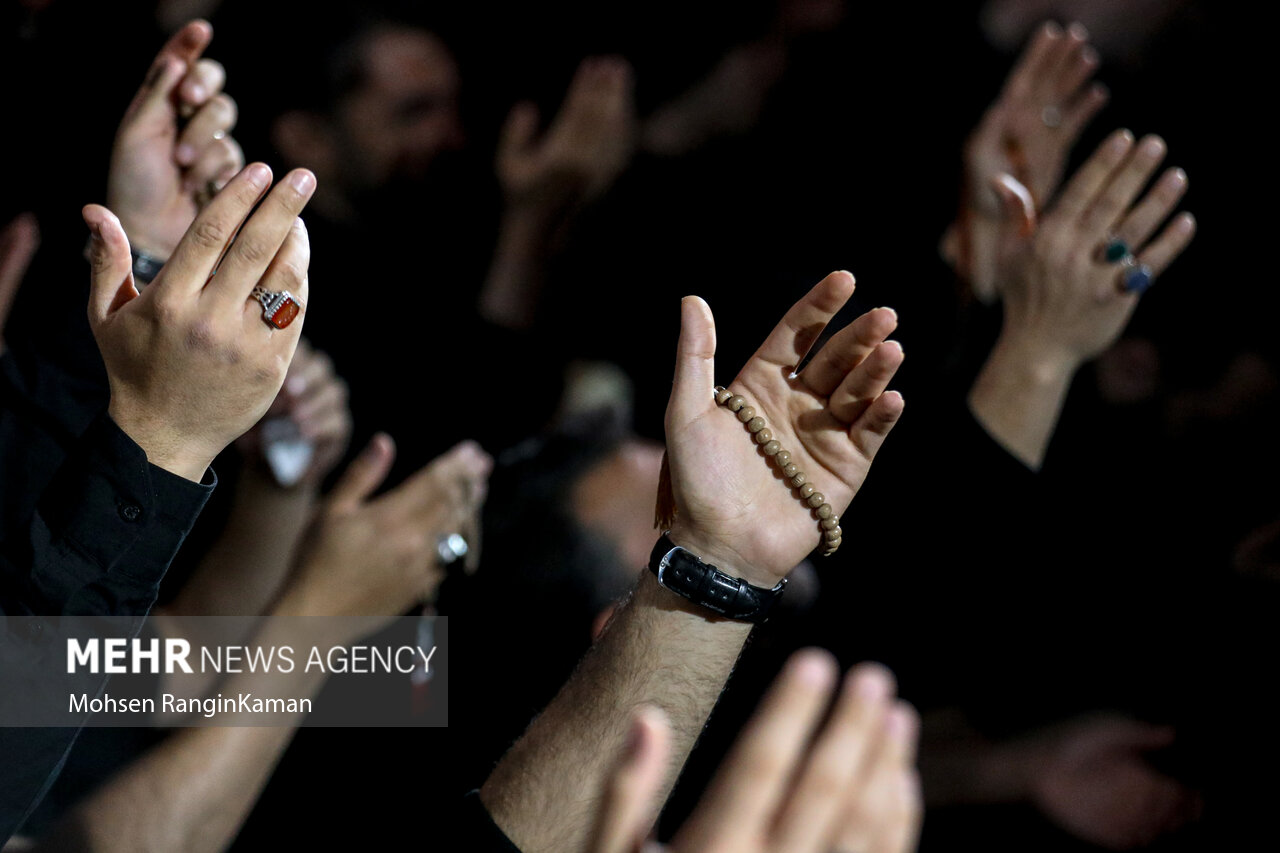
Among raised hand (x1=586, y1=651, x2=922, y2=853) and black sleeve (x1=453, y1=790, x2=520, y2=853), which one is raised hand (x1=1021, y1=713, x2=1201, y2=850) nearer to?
black sleeve (x1=453, y1=790, x2=520, y2=853)

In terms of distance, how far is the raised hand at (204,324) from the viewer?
36.6 inches

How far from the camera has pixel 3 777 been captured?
96 centimetres

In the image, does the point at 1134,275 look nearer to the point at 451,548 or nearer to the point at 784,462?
the point at 784,462

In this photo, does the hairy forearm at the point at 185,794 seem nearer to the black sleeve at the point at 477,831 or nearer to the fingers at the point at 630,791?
the black sleeve at the point at 477,831

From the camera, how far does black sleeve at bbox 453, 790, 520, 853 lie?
100 centimetres

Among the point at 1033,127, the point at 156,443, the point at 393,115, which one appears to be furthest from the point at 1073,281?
the point at 393,115

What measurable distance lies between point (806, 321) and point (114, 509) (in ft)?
2.20

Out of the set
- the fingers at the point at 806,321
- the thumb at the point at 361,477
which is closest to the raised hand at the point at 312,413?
the thumb at the point at 361,477

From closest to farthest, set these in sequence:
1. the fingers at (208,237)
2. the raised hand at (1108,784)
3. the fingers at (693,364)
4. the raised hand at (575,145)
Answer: the fingers at (208,237)
the fingers at (693,364)
the raised hand at (1108,784)
the raised hand at (575,145)

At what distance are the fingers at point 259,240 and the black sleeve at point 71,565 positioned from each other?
0.17 m

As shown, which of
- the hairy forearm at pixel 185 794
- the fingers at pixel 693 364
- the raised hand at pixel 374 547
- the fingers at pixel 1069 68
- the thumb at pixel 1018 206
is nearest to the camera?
the fingers at pixel 693 364

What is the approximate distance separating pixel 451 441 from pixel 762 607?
1.27m

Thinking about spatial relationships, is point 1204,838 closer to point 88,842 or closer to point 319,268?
point 88,842

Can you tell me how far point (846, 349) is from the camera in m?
1.03
